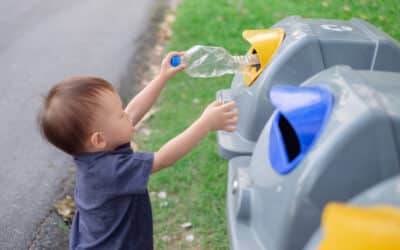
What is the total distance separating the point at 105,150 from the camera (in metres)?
1.81

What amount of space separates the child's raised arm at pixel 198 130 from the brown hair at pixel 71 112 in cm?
29

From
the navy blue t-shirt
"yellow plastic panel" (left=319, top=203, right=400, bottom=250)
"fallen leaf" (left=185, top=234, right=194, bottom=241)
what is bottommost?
"fallen leaf" (left=185, top=234, right=194, bottom=241)

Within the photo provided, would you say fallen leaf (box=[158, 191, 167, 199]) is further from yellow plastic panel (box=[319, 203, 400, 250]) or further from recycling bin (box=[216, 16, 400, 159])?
yellow plastic panel (box=[319, 203, 400, 250])

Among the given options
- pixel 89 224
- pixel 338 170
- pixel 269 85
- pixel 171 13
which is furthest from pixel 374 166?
pixel 171 13

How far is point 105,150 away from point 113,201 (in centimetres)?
20

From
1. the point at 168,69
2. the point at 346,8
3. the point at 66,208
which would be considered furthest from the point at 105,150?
the point at 346,8

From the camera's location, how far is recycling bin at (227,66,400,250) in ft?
4.27

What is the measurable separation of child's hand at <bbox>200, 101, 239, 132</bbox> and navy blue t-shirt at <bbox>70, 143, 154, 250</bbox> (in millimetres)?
250

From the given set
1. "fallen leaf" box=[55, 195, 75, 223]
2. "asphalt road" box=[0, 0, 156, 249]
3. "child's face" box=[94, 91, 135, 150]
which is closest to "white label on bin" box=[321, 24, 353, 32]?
"child's face" box=[94, 91, 135, 150]

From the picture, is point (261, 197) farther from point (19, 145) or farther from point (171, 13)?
point (171, 13)

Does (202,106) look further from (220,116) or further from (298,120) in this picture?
(298,120)

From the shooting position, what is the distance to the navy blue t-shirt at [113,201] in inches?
68.1

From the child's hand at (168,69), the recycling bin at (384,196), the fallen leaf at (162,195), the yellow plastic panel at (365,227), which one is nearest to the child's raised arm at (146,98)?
the child's hand at (168,69)

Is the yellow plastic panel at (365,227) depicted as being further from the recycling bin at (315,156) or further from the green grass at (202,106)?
the green grass at (202,106)
